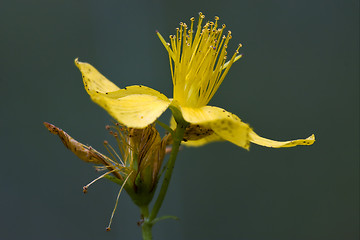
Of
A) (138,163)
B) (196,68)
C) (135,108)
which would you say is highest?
(196,68)

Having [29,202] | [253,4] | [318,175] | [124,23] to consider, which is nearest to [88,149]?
[29,202]

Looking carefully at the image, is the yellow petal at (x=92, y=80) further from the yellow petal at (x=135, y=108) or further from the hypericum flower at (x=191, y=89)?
the yellow petal at (x=135, y=108)

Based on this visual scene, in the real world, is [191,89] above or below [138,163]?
above

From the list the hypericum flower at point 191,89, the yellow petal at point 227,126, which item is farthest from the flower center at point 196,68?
the yellow petal at point 227,126

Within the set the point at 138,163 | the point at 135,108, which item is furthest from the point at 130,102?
the point at 138,163

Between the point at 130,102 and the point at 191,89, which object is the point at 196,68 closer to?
the point at 191,89

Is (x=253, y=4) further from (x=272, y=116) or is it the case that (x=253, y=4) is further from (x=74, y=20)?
(x=74, y=20)

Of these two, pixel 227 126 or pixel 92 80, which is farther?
pixel 92 80

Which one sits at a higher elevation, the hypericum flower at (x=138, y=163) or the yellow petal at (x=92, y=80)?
the yellow petal at (x=92, y=80)

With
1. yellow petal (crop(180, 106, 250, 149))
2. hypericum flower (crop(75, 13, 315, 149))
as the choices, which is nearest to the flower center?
hypericum flower (crop(75, 13, 315, 149))

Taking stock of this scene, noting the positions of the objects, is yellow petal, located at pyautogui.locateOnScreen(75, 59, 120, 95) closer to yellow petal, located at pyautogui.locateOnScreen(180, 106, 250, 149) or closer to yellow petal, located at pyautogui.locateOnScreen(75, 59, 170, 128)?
yellow petal, located at pyautogui.locateOnScreen(75, 59, 170, 128)
